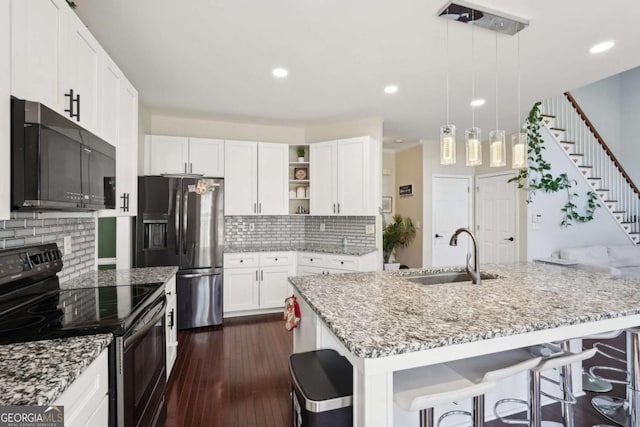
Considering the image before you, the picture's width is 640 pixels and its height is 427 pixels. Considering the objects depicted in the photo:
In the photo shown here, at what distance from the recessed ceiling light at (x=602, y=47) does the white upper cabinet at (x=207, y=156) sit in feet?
12.8

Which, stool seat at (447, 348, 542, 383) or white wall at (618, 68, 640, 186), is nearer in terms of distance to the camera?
stool seat at (447, 348, 542, 383)

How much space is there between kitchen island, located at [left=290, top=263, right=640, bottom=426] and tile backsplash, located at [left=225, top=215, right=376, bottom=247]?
2.23 m

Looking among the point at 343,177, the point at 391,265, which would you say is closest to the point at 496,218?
the point at 391,265

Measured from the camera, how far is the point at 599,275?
87.4 inches

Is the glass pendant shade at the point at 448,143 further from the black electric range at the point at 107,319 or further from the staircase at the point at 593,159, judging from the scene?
the staircase at the point at 593,159

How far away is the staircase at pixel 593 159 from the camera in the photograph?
15.6 ft

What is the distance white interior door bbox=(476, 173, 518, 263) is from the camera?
16.2ft

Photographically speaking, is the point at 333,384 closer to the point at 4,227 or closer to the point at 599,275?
the point at 4,227

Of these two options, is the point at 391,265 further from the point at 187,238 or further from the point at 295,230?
the point at 187,238

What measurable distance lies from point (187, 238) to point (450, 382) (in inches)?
120

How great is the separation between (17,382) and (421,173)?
557 cm

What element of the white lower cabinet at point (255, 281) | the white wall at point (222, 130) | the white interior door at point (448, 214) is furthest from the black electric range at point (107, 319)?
the white interior door at point (448, 214)

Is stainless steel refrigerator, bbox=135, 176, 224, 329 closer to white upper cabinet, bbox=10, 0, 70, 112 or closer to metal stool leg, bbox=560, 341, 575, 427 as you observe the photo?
white upper cabinet, bbox=10, 0, 70, 112

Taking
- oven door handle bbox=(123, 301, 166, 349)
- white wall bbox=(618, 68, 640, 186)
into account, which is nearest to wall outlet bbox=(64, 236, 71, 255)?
oven door handle bbox=(123, 301, 166, 349)
